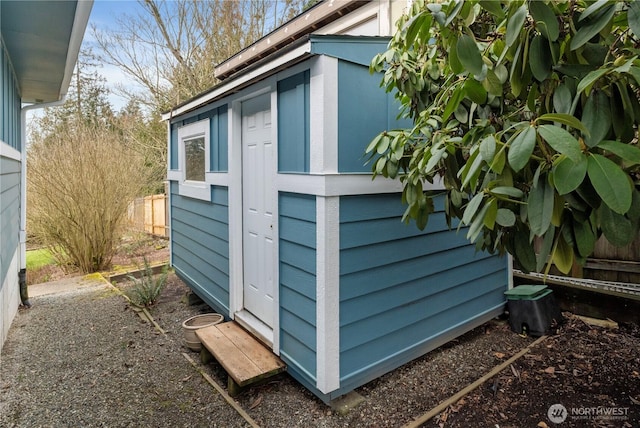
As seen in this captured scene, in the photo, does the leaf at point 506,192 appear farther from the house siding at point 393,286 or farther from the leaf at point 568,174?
the house siding at point 393,286

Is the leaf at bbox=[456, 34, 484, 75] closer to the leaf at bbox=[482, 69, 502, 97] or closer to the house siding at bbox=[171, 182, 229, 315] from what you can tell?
the leaf at bbox=[482, 69, 502, 97]

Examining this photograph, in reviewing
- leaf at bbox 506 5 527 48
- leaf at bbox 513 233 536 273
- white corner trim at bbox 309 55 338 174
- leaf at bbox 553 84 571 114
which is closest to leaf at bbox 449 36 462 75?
leaf at bbox 506 5 527 48

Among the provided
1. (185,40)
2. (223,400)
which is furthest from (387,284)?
(185,40)

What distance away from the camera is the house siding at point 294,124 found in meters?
2.57

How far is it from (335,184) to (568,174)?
1.58 metres

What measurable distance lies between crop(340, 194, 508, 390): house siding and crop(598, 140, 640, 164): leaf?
5.39ft

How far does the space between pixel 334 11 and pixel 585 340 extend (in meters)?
4.24

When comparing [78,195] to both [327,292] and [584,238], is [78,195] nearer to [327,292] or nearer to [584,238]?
[327,292]

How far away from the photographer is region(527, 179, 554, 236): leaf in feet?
3.48

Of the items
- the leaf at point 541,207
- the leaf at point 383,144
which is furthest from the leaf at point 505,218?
the leaf at point 383,144

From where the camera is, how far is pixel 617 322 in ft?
12.1

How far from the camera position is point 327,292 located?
2455 millimetres

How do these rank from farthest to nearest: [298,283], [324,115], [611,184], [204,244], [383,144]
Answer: [204,244] → [298,283] → [324,115] → [383,144] → [611,184]

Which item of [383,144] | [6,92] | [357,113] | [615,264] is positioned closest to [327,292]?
[383,144]
